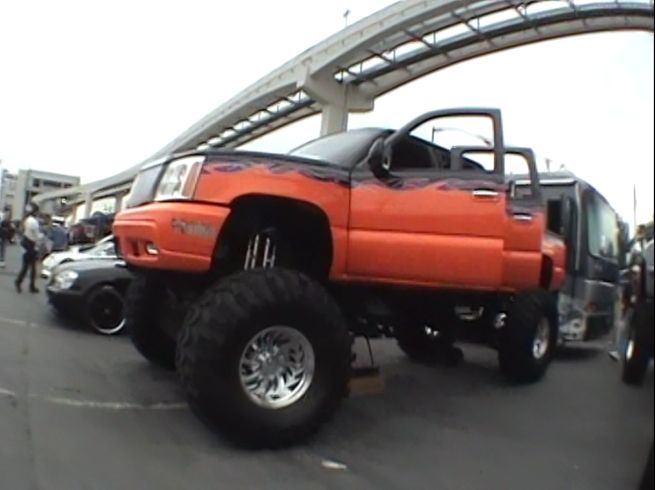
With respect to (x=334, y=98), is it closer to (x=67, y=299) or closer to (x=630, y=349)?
(x=630, y=349)

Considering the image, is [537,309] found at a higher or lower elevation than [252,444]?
higher

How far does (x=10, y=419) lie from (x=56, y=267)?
166 inches

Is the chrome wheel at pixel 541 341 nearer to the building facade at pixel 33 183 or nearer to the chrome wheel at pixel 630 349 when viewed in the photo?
the chrome wheel at pixel 630 349

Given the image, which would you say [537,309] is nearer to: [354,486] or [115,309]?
[354,486]

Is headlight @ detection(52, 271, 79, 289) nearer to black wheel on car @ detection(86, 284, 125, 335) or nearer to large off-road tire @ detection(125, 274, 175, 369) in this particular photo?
black wheel on car @ detection(86, 284, 125, 335)

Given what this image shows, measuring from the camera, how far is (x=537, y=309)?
1.07 meters

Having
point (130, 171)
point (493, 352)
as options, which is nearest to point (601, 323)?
point (493, 352)

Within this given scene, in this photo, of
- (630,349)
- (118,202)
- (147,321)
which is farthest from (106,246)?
(630,349)

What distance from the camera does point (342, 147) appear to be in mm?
1939

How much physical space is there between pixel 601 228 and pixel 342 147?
1.09 meters

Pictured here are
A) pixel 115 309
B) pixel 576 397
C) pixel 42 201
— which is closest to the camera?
pixel 576 397

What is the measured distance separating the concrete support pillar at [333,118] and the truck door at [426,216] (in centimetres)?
13

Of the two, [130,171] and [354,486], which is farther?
[354,486]

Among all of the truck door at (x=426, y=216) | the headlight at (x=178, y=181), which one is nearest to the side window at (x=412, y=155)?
the truck door at (x=426, y=216)
